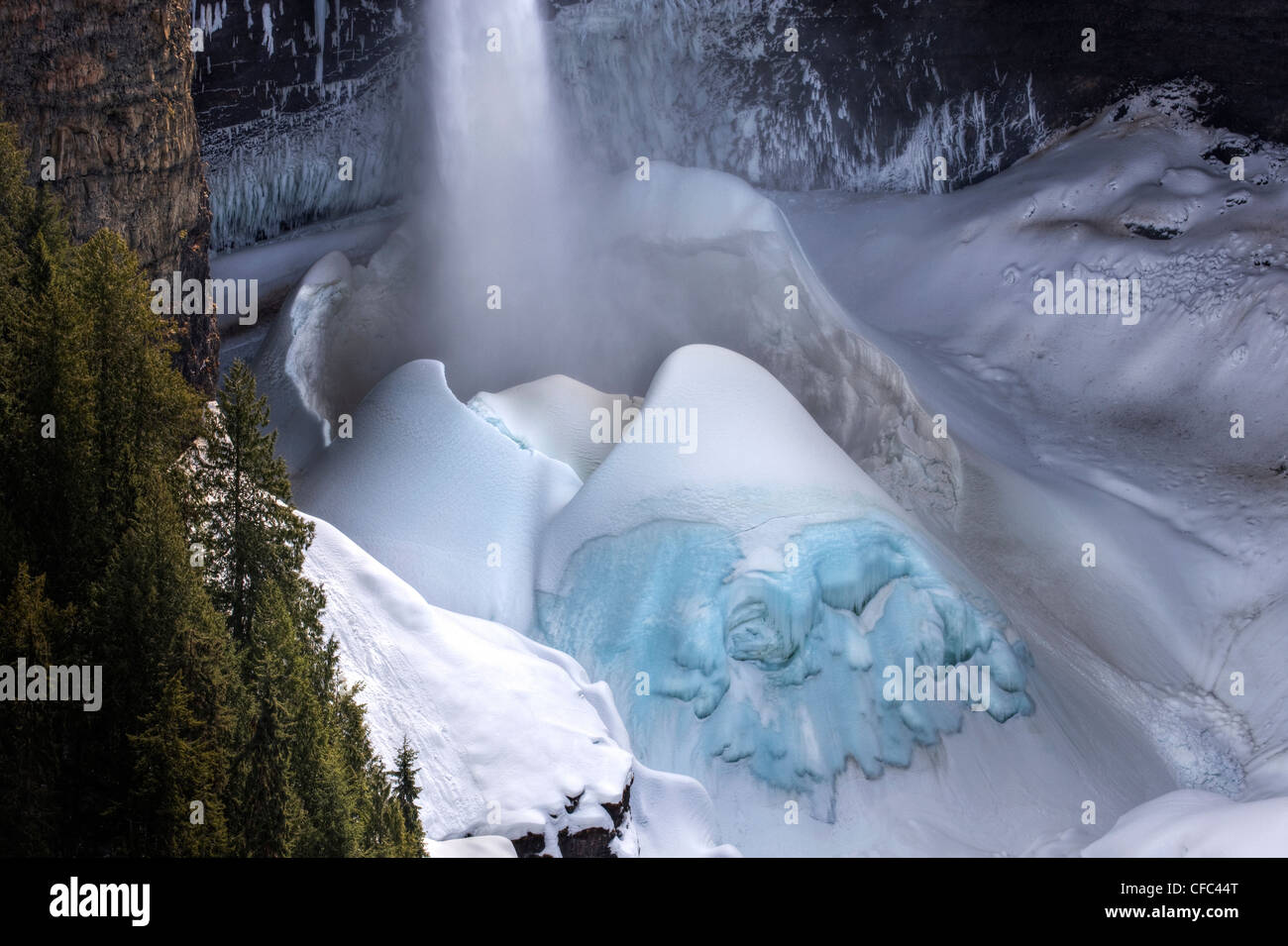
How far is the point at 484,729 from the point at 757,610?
2.84 meters

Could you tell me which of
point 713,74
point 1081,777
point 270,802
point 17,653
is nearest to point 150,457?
point 17,653

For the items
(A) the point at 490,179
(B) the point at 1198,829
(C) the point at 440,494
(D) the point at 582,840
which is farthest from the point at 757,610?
(A) the point at 490,179

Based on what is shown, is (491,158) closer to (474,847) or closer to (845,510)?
(845,510)

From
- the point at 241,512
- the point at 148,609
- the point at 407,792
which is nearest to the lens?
the point at 148,609

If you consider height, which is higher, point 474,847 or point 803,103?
point 803,103

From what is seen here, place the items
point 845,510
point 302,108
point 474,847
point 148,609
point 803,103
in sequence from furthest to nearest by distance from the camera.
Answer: point 803,103 → point 302,108 → point 845,510 → point 474,847 → point 148,609

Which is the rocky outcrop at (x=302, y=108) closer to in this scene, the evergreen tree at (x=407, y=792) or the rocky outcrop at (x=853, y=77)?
the rocky outcrop at (x=853, y=77)

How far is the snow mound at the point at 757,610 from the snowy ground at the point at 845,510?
0.03 meters

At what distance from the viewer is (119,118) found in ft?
27.1

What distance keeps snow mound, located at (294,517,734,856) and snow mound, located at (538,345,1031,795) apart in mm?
1037

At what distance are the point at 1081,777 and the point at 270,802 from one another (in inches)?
267

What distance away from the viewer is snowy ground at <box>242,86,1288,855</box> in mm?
9734

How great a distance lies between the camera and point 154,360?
622 cm

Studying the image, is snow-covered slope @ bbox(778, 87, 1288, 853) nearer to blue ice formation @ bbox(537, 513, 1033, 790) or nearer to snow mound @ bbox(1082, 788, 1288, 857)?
snow mound @ bbox(1082, 788, 1288, 857)
